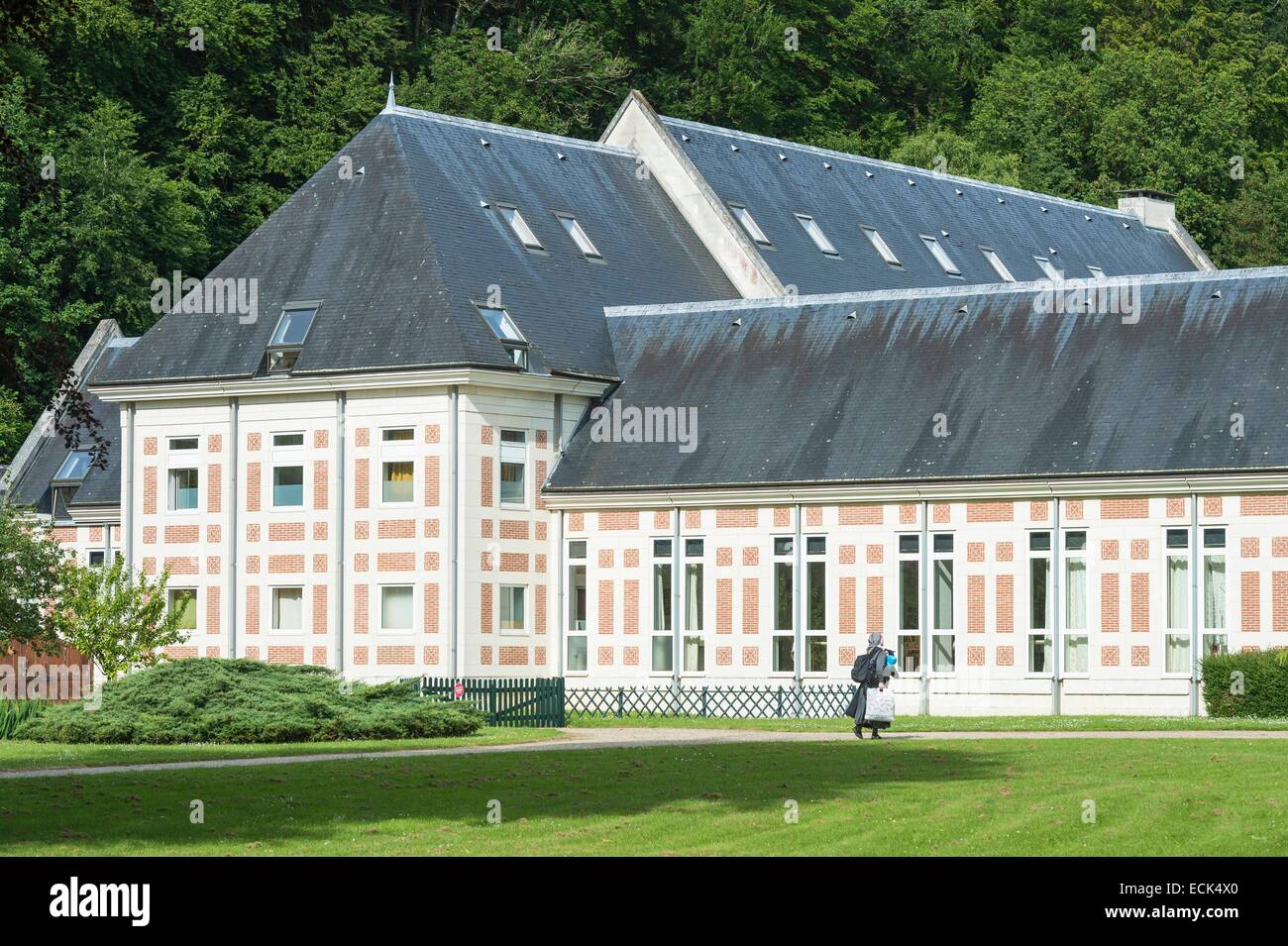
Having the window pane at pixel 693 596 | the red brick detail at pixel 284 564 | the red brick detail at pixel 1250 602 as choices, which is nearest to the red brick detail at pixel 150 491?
the red brick detail at pixel 284 564

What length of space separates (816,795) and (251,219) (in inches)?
2078

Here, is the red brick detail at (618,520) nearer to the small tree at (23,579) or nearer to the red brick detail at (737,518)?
the red brick detail at (737,518)

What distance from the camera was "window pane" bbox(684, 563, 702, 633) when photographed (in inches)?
1960

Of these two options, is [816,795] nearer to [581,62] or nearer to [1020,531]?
[1020,531]

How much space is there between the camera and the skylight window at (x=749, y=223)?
60812 millimetres

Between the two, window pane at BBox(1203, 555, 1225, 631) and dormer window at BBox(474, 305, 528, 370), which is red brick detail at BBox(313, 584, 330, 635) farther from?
window pane at BBox(1203, 555, 1225, 631)

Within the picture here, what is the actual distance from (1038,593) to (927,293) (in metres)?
8.69

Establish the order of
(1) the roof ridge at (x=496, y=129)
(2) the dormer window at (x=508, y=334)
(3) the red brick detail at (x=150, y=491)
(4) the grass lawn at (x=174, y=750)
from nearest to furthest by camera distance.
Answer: (4) the grass lawn at (x=174, y=750) < (2) the dormer window at (x=508, y=334) < (3) the red brick detail at (x=150, y=491) < (1) the roof ridge at (x=496, y=129)

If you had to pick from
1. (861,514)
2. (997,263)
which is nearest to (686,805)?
(861,514)

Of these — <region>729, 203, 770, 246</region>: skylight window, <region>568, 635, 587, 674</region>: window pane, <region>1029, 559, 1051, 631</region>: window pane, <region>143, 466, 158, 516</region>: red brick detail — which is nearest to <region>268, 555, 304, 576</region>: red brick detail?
<region>143, 466, 158, 516</region>: red brick detail

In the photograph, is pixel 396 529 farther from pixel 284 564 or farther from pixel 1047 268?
pixel 1047 268

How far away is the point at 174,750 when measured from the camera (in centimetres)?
3472

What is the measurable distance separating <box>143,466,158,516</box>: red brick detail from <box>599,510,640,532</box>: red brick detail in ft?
32.2

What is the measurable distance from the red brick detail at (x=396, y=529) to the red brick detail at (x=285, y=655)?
301cm
